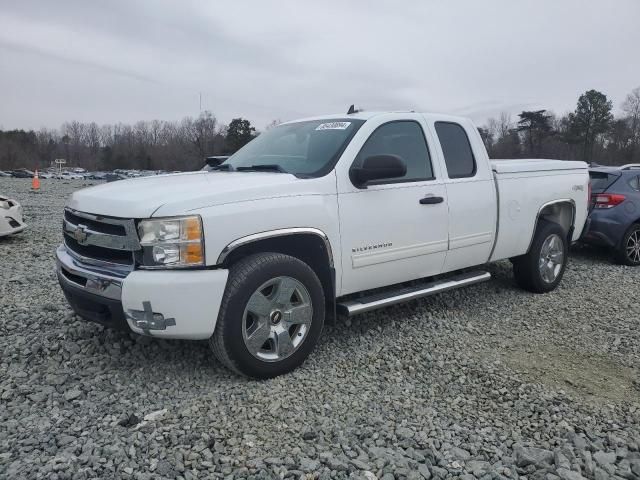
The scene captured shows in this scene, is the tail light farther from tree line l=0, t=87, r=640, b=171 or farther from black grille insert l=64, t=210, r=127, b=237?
tree line l=0, t=87, r=640, b=171

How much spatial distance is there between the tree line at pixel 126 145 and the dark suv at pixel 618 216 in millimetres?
39032

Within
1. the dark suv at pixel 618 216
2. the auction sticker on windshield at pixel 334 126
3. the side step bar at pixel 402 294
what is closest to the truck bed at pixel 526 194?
the side step bar at pixel 402 294

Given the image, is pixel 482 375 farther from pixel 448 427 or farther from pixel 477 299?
pixel 477 299

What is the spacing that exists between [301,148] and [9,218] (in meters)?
6.61

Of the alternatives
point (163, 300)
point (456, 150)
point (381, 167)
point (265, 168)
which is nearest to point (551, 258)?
point (456, 150)

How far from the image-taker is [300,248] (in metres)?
3.83

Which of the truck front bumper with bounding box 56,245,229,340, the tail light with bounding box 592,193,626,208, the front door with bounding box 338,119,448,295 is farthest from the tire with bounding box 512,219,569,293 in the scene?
the truck front bumper with bounding box 56,245,229,340

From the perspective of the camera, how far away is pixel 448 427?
308 cm

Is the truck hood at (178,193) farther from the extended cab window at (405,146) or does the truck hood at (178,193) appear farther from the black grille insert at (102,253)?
the extended cab window at (405,146)

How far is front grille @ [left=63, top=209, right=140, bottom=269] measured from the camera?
322cm

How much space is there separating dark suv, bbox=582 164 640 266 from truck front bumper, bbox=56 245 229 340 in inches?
257

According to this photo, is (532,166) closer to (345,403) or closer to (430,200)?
(430,200)

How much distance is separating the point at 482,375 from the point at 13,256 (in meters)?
6.82

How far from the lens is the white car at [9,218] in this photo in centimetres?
852
